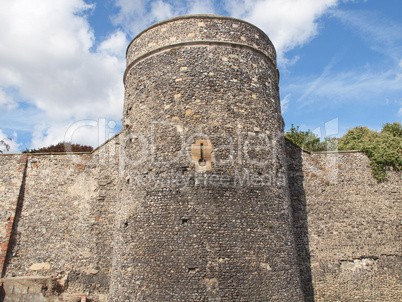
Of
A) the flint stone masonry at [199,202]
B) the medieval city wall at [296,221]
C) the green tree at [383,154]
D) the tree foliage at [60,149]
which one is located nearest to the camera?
the flint stone masonry at [199,202]

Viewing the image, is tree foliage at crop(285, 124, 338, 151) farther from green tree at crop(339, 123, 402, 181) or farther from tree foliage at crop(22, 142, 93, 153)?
tree foliage at crop(22, 142, 93, 153)

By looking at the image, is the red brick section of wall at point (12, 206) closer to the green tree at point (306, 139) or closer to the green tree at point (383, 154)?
the green tree at point (383, 154)

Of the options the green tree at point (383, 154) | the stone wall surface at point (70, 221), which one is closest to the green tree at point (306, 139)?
the green tree at point (383, 154)

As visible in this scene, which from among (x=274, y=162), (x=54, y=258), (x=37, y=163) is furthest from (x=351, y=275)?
(x=37, y=163)

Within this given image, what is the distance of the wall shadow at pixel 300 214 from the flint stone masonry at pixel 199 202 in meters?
0.04

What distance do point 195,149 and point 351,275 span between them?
25.9 feet

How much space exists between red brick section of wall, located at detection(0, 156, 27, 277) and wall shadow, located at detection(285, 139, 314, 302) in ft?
34.7

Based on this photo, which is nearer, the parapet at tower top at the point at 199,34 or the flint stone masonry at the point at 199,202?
the flint stone masonry at the point at 199,202

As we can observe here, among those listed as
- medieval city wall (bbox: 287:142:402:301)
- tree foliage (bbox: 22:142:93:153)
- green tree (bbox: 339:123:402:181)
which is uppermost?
tree foliage (bbox: 22:142:93:153)

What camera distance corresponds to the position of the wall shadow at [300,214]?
11133mm

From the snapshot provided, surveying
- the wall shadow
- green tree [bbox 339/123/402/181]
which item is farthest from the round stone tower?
green tree [bbox 339/123/402/181]

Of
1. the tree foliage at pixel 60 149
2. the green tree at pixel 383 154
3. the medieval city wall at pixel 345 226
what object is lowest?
the medieval city wall at pixel 345 226

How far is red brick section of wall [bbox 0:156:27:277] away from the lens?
37.1 feet

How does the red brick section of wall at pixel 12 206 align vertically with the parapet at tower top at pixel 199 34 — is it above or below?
below
